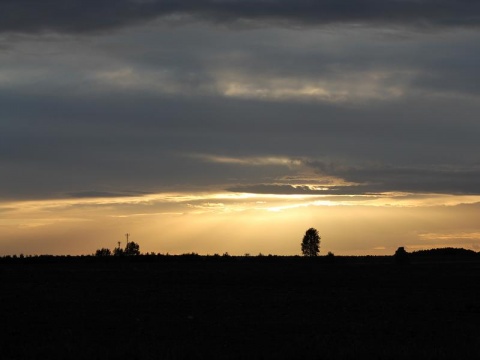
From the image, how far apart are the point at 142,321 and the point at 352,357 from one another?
33.4 ft

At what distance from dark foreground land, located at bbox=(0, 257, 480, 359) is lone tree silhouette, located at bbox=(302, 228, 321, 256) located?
111 meters

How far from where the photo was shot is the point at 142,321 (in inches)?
1027

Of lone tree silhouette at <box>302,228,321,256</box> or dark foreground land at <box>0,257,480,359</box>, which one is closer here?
dark foreground land at <box>0,257,480,359</box>

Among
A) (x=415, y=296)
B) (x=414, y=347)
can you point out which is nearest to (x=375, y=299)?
(x=415, y=296)

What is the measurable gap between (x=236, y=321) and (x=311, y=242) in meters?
133

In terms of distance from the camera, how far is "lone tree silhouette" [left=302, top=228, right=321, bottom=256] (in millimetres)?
157125

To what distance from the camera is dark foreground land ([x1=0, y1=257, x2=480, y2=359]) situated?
18859mm

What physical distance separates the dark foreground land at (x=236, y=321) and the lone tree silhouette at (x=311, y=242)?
364 ft

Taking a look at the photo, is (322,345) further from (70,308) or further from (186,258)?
(186,258)

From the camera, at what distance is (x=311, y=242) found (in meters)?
158

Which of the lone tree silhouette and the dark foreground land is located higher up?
the lone tree silhouette

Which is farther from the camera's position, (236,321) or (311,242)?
(311,242)

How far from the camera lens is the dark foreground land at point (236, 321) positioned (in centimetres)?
1886

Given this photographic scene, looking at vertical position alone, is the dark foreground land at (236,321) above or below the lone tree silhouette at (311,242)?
below
